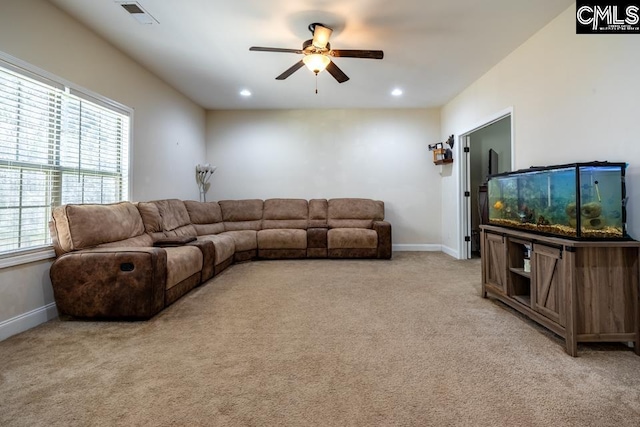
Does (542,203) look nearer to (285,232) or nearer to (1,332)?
(285,232)

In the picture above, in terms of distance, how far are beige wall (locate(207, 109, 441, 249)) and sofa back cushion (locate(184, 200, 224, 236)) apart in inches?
31.3

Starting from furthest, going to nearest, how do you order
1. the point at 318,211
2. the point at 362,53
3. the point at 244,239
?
the point at 318,211
the point at 244,239
the point at 362,53

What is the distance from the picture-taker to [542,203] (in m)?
2.25

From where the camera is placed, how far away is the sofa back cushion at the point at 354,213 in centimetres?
534

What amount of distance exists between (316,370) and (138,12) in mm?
3281

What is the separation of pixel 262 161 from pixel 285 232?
5.57 ft

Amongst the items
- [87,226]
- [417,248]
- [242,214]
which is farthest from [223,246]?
[417,248]

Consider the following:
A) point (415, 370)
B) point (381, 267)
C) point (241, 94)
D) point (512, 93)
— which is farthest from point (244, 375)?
point (241, 94)

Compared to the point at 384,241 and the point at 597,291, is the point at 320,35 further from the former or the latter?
the point at 384,241

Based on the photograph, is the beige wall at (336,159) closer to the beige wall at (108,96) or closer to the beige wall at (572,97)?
the beige wall at (108,96)

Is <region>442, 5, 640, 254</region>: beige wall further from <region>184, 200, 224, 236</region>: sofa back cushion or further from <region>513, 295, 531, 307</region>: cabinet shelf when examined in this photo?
<region>184, 200, 224, 236</region>: sofa back cushion

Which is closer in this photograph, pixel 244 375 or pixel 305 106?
pixel 244 375

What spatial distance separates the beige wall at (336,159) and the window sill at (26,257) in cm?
343

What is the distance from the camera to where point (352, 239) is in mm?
4777
